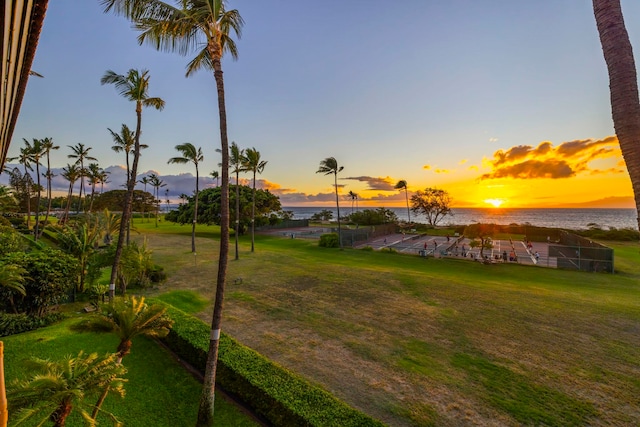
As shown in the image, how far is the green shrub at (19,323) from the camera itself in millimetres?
9992

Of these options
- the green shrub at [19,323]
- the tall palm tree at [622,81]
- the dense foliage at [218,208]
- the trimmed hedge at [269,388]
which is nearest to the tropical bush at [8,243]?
the green shrub at [19,323]

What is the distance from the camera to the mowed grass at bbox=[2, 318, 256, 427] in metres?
6.61

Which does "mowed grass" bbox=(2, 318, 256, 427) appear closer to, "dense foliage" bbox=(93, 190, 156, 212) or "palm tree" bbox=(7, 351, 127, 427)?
"palm tree" bbox=(7, 351, 127, 427)

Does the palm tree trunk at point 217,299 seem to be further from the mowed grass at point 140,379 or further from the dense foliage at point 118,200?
the dense foliage at point 118,200

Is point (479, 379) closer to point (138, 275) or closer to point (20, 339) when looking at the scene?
point (20, 339)

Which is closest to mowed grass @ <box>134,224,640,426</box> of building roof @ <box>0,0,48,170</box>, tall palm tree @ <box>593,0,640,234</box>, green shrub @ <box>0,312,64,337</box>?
green shrub @ <box>0,312,64,337</box>

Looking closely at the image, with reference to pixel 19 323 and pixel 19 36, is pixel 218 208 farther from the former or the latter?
pixel 19 36

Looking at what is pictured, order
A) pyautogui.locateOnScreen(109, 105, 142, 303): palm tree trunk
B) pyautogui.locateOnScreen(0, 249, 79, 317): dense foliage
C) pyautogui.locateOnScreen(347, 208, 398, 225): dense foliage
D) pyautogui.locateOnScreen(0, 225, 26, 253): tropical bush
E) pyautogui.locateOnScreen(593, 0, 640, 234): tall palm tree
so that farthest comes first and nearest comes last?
pyautogui.locateOnScreen(347, 208, 398, 225): dense foliage
pyautogui.locateOnScreen(0, 225, 26, 253): tropical bush
pyautogui.locateOnScreen(109, 105, 142, 303): palm tree trunk
pyautogui.locateOnScreen(0, 249, 79, 317): dense foliage
pyautogui.locateOnScreen(593, 0, 640, 234): tall palm tree

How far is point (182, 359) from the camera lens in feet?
29.7

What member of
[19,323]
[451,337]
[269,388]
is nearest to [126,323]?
[269,388]

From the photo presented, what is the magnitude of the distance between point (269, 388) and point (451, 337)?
7122mm

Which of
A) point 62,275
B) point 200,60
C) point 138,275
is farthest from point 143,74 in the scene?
point 138,275

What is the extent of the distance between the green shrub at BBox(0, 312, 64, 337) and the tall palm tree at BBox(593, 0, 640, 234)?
16850 mm

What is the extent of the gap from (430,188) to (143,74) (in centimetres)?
7167
